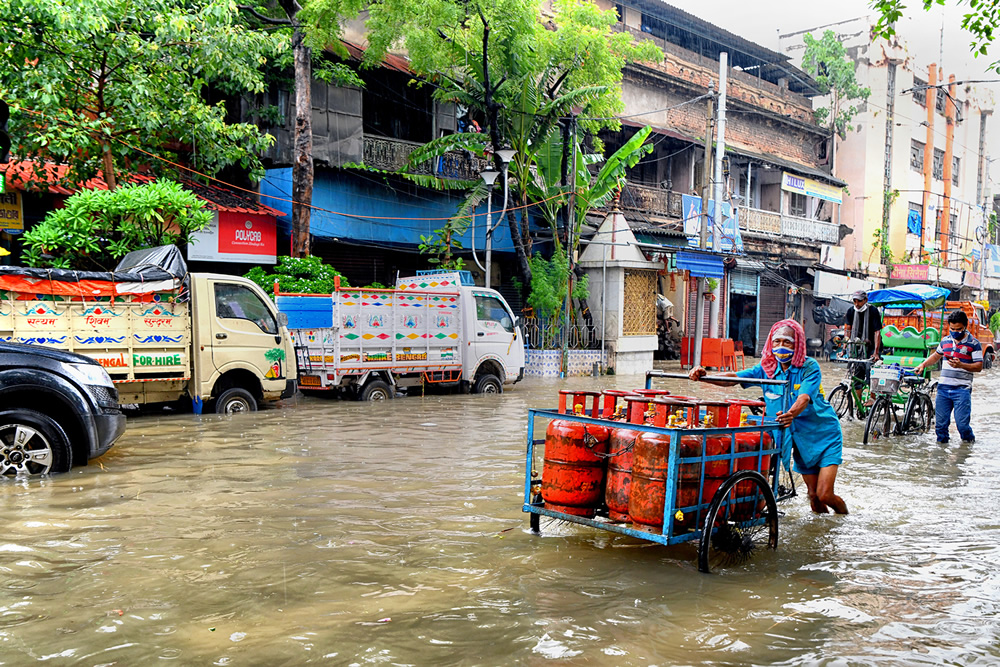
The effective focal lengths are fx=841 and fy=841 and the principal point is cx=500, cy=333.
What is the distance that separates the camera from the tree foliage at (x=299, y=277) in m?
14.6

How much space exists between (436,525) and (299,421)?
6.10m

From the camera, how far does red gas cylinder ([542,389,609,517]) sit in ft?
17.8

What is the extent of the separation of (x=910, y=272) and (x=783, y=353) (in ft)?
114

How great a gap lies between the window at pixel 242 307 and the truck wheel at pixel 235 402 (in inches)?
38.6

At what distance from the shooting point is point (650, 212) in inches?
1044

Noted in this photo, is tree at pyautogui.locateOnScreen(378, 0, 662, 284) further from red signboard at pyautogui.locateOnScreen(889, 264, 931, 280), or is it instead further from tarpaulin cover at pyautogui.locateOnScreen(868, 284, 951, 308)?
red signboard at pyautogui.locateOnScreen(889, 264, 931, 280)

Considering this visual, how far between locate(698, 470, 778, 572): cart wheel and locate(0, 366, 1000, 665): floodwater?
123 mm

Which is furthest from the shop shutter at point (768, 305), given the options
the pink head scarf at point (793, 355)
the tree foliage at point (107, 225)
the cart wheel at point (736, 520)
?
the cart wheel at point (736, 520)

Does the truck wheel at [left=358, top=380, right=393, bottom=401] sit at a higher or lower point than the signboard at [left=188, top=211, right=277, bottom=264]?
lower

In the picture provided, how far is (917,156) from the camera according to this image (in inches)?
1577

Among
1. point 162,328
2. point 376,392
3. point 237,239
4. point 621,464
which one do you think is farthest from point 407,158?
point 621,464

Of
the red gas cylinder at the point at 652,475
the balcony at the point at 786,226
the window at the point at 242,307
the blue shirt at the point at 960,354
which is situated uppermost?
the balcony at the point at 786,226

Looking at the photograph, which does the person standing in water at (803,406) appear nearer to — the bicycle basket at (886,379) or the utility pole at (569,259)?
the bicycle basket at (886,379)

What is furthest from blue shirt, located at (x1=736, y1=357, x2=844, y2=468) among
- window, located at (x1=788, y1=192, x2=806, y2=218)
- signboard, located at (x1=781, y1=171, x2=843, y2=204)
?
window, located at (x1=788, y1=192, x2=806, y2=218)
